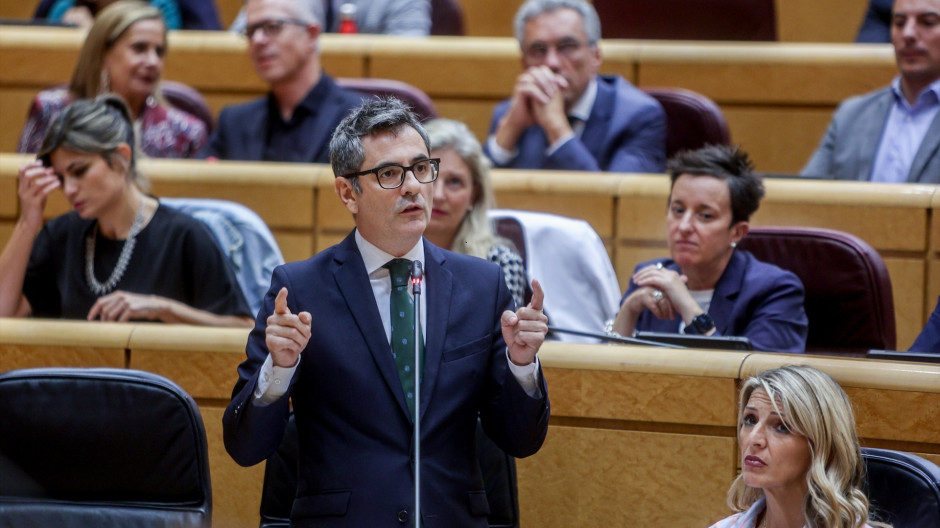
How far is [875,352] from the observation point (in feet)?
6.08

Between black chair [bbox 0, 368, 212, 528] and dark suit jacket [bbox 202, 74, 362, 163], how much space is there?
1.37 m

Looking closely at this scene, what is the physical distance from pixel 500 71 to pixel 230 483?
183 centimetres

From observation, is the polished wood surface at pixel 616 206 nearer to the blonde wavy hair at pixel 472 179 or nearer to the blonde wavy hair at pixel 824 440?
the blonde wavy hair at pixel 472 179

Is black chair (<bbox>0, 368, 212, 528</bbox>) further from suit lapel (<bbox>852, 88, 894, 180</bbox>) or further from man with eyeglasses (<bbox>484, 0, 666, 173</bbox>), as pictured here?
suit lapel (<bbox>852, 88, 894, 180</bbox>)

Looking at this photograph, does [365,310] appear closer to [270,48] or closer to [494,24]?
[270,48]

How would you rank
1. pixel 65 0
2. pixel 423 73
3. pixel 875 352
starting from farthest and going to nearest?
pixel 65 0 → pixel 423 73 → pixel 875 352

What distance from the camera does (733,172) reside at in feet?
7.75

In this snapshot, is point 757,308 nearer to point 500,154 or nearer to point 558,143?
point 558,143

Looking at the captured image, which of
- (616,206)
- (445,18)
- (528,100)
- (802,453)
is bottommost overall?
(802,453)

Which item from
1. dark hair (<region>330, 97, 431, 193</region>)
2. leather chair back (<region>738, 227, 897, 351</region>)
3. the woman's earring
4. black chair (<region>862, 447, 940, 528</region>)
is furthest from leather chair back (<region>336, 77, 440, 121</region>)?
black chair (<region>862, 447, 940, 528</region>)

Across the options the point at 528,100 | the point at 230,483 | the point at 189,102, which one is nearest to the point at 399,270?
the point at 230,483

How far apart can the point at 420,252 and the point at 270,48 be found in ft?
5.48

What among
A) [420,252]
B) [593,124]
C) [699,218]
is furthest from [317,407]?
[593,124]

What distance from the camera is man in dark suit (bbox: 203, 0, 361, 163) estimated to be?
3.17m
